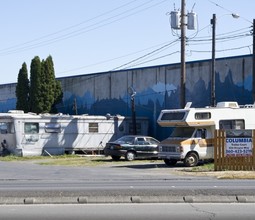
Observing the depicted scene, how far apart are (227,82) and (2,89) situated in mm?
30563

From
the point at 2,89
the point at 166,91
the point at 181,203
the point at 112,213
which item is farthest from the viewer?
the point at 2,89

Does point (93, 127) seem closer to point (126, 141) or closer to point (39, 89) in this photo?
point (126, 141)

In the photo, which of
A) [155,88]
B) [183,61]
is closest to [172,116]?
[183,61]

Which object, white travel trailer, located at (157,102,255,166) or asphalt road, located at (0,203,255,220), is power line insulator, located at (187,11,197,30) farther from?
asphalt road, located at (0,203,255,220)

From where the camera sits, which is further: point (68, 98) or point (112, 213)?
point (68, 98)

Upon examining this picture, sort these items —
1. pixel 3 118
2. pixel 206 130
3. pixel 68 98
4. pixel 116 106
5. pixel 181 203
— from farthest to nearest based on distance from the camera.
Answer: pixel 68 98 < pixel 116 106 < pixel 3 118 < pixel 206 130 < pixel 181 203

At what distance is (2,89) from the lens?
6303 cm

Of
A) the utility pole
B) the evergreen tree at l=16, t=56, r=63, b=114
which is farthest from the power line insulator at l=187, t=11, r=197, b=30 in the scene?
the evergreen tree at l=16, t=56, r=63, b=114

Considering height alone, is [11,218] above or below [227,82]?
below

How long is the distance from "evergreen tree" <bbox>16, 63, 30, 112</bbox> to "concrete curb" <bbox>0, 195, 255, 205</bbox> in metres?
39.8

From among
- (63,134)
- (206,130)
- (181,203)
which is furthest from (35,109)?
(181,203)

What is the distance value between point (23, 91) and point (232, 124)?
1127 inches

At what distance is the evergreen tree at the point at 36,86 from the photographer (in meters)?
51.2

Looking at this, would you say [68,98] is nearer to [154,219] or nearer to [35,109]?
[35,109]
